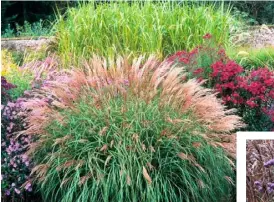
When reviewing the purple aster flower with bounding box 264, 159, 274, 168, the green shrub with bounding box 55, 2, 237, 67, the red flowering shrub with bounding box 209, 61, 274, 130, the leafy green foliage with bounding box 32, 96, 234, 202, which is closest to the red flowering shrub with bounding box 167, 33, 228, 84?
the red flowering shrub with bounding box 209, 61, 274, 130

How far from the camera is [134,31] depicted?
8.20m

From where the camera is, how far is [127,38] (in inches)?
320

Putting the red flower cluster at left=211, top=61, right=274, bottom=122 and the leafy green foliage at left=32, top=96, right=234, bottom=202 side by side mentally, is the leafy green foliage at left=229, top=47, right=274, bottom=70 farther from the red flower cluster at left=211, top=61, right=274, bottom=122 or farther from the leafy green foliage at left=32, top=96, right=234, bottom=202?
the leafy green foliage at left=32, top=96, right=234, bottom=202

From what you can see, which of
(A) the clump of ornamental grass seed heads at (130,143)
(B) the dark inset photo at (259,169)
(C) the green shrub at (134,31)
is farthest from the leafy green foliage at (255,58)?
(B) the dark inset photo at (259,169)

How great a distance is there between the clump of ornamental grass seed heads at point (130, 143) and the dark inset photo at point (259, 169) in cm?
43

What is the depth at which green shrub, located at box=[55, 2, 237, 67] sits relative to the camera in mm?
8109

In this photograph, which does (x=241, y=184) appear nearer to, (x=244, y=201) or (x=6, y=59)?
(x=244, y=201)

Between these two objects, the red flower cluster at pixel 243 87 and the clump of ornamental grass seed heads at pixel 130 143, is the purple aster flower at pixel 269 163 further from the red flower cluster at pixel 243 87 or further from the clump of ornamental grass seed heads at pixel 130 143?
the red flower cluster at pixel 243 87

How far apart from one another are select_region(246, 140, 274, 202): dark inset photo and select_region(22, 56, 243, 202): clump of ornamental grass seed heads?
1.39 feet

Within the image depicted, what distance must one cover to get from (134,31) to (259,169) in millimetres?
3963

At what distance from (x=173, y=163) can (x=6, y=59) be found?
177 inches

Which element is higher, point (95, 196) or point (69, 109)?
point (69, 109)

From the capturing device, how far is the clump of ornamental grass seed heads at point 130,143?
4.91 m

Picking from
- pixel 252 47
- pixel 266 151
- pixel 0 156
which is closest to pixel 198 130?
pixel 266 151
